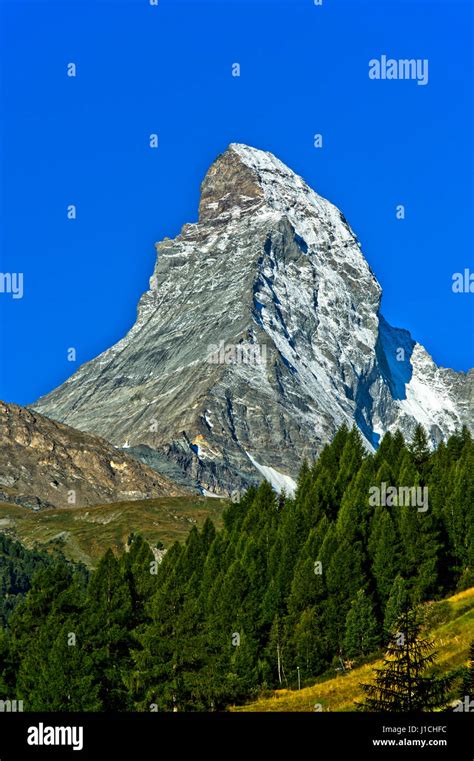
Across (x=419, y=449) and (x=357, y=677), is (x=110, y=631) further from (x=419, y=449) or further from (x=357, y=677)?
(x=419, y=449)

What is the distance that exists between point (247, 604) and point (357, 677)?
20061 millimetres

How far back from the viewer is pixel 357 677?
80062 mm

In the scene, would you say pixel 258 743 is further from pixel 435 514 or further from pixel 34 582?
pixel 435 514

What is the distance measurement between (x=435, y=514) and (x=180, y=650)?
1299 inches

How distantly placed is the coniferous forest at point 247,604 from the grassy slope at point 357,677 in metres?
3.05

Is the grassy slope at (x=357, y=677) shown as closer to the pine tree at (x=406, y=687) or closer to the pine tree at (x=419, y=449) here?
the pine tree at (x=406, y=687)

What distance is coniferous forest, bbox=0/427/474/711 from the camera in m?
82.6

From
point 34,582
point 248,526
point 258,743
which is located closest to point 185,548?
point 248,526

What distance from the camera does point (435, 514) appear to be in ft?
354

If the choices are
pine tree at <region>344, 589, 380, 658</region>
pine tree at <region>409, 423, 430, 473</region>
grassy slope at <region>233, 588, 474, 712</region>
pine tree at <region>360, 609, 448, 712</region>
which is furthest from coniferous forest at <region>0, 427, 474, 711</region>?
pine tree at <region>360, 609, 448, 712</region>

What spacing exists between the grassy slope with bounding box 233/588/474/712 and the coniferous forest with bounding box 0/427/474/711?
10.00ft

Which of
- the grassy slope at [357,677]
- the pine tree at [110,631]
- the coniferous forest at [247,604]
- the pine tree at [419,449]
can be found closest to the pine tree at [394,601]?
the coniferous forest at [247,604]

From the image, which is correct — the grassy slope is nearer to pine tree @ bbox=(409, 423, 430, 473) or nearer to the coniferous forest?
the coniferous forest

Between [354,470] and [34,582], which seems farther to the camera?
[354,470]
